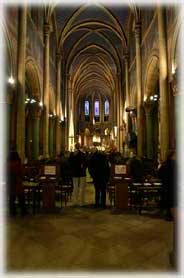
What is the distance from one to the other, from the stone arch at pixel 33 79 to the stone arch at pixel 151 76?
6547 mm

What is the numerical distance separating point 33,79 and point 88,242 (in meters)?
13.0

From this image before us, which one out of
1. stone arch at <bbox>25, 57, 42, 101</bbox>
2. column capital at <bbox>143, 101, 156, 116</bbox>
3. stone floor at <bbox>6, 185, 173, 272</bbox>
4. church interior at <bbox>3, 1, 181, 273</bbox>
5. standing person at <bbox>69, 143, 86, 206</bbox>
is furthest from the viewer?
column capital at <bbox>143, 101, 156, 116</bbox>

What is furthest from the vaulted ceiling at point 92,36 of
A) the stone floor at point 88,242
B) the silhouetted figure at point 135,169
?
the stone floor at point 88,242

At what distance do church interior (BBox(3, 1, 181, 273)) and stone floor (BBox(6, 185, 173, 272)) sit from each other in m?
0.01

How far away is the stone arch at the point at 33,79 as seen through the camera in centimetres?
1462

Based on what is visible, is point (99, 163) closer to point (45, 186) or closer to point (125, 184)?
point (125, 184)

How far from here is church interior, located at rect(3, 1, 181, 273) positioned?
153 inches

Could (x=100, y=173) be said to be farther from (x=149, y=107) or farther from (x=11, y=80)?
(x=149, y=107)

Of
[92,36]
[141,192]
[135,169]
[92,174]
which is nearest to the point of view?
[141,192]

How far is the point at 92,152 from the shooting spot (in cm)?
1385

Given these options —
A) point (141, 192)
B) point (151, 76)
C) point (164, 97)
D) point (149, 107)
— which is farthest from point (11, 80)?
point (149, 107)

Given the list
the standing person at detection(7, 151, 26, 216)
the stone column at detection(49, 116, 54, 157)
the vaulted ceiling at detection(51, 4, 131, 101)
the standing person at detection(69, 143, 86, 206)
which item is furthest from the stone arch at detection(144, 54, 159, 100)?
the standing person at detection(7, 151, 26, 216)

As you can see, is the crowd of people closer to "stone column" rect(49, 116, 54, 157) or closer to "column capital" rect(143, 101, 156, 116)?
"column capital" rect(143, 101, 156, 116)

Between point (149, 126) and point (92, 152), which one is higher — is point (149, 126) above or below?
above
